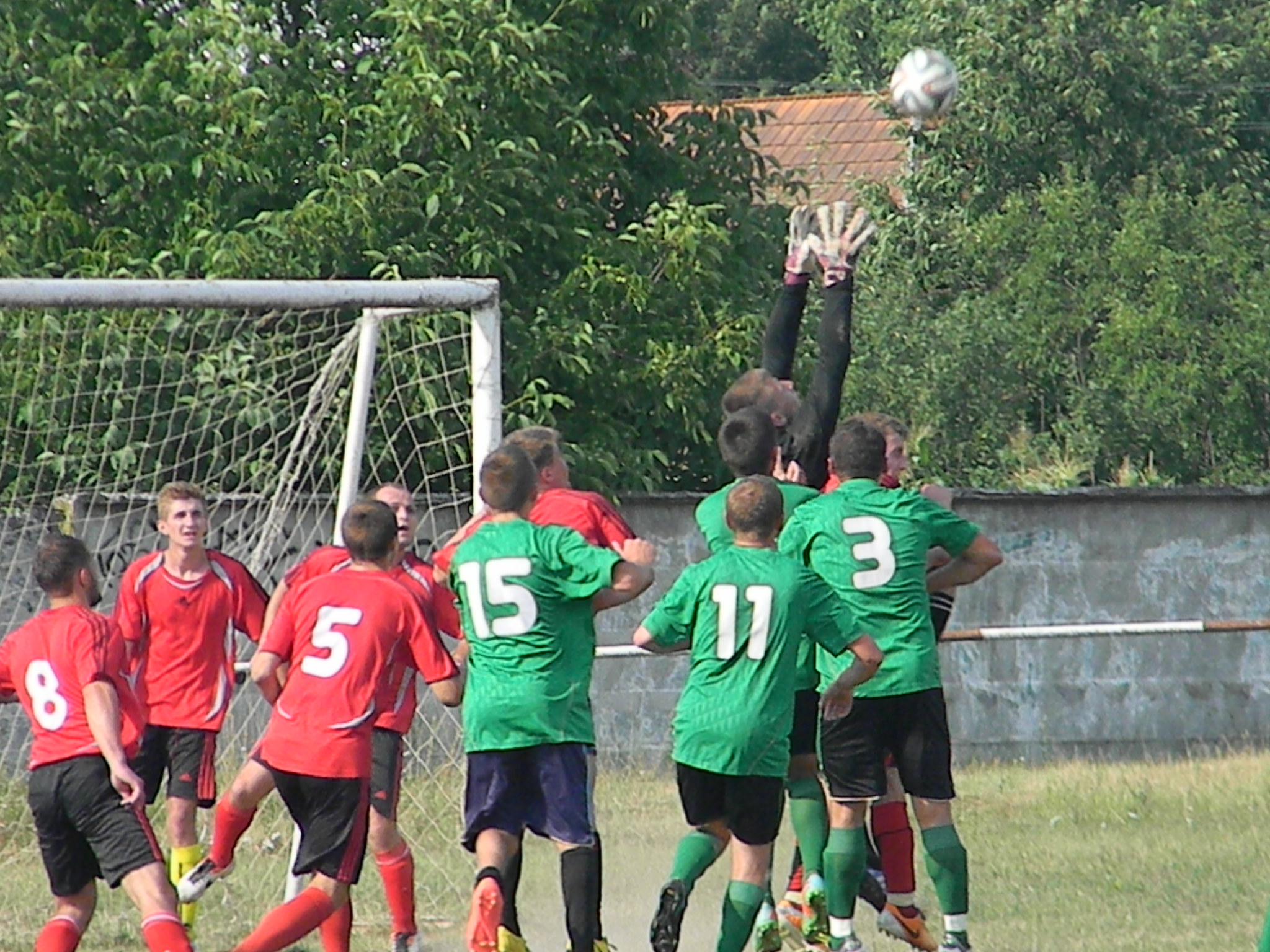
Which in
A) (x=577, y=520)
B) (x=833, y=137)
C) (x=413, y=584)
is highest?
(x=833, y=137)

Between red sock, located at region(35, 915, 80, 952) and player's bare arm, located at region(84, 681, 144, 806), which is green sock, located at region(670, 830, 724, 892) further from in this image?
red sock, located at region(35, 915, 80, 952)

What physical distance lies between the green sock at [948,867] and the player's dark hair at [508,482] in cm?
183

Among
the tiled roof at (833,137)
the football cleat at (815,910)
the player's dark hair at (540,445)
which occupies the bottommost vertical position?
the football cleat at (815,910)

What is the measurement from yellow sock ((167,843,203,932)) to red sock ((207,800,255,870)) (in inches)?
4.1

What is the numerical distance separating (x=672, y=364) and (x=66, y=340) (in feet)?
12.1

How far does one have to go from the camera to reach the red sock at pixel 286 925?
6.48 metres

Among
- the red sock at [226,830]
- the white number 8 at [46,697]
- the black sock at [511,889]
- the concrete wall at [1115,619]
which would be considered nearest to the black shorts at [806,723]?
the black sock at [511,889]

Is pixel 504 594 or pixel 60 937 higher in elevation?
pixel 504 594

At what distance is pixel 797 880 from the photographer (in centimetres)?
788

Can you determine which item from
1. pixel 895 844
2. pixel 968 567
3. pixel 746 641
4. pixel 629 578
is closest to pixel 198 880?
pixel 629 578

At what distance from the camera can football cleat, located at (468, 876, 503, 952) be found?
629cm

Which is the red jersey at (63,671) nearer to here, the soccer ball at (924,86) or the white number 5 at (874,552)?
the white number 5 at (874,552)

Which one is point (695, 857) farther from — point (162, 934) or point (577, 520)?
point (162, 934)

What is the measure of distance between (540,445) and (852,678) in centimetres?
143
